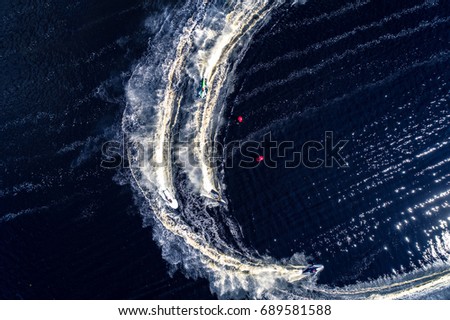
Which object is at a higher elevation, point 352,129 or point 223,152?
point 223,152

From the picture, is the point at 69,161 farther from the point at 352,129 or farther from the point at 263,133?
the point at 352,129

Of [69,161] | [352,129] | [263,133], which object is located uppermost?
[69,161]

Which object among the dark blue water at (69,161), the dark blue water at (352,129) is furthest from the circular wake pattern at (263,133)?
the dark blue water at (69,161)

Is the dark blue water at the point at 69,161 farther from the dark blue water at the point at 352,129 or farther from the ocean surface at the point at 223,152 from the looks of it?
the dark blue water at the point at 352,129

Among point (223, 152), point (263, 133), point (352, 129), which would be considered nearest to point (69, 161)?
point (223, 152)

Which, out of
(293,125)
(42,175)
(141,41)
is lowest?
(293,125)

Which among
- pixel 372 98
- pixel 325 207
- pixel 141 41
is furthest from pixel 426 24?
pixel 141 41
